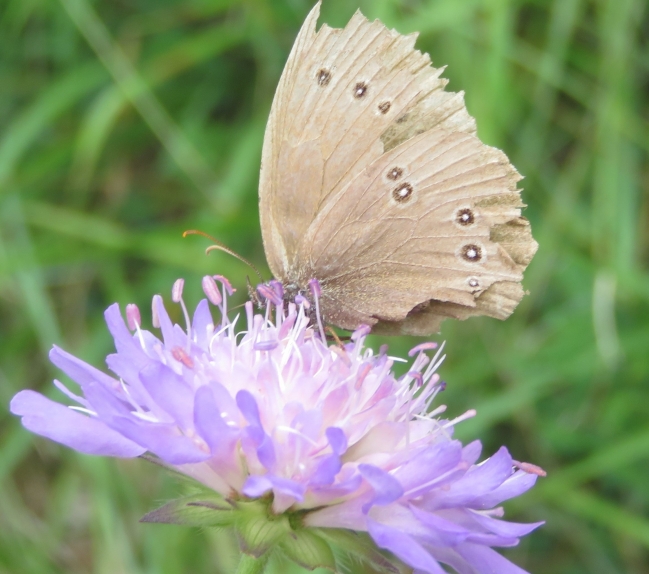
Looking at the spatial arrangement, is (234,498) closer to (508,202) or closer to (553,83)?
(508,202)

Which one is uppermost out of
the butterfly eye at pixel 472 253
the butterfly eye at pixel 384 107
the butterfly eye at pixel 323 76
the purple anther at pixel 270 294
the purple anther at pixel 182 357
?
the butterfly eye at pixel 323 76

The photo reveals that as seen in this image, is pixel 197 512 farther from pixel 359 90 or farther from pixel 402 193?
pixel 359 90

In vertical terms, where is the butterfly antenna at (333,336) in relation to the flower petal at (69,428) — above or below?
above

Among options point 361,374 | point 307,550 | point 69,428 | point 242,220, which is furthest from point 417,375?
point 242,220

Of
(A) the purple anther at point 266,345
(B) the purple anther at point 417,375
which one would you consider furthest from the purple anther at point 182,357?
(B) the purple anther at point 417,375

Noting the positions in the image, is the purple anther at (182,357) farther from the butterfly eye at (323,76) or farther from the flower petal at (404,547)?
the butterfly eye at (323,76)

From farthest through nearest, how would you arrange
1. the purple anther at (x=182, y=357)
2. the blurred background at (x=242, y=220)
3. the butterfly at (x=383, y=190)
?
the blurred background at (x=242, y=220) < the butterfly at (x=383, y=190) < the purple anther at (x=182, y=357)

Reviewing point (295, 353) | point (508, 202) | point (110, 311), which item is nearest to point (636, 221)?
point (508, 202)
